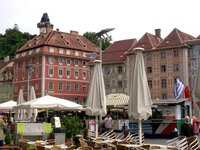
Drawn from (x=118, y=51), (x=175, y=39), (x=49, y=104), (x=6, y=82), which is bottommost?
(x=49, y=104)

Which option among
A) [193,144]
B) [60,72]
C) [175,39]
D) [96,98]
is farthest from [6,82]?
[193,144]

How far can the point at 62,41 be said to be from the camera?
7175 centimetres

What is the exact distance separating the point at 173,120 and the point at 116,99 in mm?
7218

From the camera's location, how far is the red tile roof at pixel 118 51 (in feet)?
219

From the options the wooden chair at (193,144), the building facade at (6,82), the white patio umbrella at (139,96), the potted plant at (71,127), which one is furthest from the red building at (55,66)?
the wooden chair at (193,144)

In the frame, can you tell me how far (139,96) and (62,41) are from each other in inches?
2357

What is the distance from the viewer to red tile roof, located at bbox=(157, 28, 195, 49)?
58500 mm

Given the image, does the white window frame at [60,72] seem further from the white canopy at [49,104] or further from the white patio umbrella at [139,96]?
the white patio umbrella at [139,96]

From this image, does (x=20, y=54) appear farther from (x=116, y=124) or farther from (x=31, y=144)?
(x=31, y=144)

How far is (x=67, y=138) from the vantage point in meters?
18.0

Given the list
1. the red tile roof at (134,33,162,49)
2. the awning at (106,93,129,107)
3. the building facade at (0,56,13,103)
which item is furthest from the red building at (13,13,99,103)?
the awning at (106,93,129,107)

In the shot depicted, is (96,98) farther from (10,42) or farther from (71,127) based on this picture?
(10,42)

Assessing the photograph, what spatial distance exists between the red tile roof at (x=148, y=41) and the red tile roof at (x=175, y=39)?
177 centimetres

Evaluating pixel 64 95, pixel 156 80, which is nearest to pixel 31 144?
pixel 156 80
